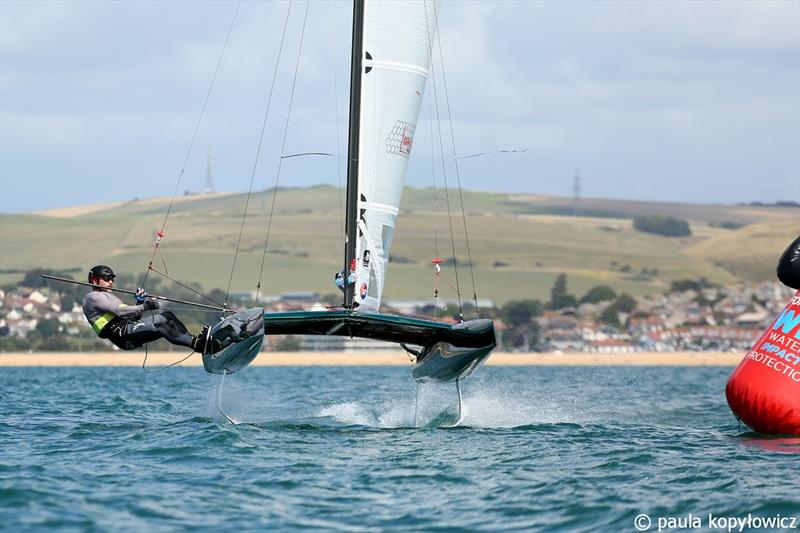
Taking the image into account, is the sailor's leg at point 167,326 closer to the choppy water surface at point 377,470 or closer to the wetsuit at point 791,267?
the choppy water surface at point 377,470

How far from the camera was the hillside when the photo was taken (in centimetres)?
9469

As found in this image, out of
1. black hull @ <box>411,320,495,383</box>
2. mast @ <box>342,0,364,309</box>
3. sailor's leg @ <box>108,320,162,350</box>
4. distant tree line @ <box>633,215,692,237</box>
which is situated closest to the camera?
sailor's leg @ <box>108,320,162,350</box>

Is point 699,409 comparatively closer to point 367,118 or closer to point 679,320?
point 367,118

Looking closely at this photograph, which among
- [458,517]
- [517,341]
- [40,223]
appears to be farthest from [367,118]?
[40,223]

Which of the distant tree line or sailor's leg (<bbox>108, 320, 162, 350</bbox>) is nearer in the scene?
sailor's leg (<bbox>108, 320, 162, 350</bbox>)

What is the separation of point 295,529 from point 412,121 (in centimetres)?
726

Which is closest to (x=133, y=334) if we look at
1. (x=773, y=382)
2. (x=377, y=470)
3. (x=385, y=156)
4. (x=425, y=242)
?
(x=377, y=470)

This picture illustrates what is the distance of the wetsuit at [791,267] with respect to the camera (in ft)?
40.9

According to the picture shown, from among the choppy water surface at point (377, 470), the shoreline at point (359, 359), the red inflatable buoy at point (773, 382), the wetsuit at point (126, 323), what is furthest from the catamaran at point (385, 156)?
the shoreline at point (359, 359)

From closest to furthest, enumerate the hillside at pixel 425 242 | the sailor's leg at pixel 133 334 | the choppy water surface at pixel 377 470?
the choppy water surface at pixel 377 470, the sailor's leg at pixel 133 334, the hillside at pixel 425 242

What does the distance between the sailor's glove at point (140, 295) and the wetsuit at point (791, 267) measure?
635cm

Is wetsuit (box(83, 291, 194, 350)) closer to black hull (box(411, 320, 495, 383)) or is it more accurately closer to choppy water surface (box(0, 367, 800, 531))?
choppy water surface (box(0, 367, 800, 531))

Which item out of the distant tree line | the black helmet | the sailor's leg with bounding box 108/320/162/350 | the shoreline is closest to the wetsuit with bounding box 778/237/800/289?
the sailor's leg with bounding box 108/320/162/350

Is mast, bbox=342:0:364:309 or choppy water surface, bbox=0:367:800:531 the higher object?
mast, bbox=342:0:364:309
